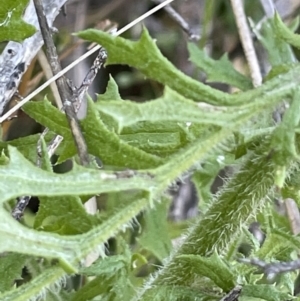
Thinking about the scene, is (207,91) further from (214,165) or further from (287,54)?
(214,165)

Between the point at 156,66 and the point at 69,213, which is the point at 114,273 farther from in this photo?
the point at 156,66

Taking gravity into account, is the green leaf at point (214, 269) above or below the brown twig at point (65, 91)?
below

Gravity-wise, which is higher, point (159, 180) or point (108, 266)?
point (159, 180)

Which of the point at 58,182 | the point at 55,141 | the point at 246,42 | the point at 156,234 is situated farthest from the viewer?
the point at 246,42

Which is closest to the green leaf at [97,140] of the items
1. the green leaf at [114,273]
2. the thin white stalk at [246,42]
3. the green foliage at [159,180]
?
the green foliage at [159,180]

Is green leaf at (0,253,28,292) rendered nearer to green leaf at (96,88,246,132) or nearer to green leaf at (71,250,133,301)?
green leaf at (71,250,133,301)

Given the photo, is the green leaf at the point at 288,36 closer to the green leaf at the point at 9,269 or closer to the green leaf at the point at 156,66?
the green leaf at the point at 156,66

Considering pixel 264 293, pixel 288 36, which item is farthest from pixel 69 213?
pixel 288 36
